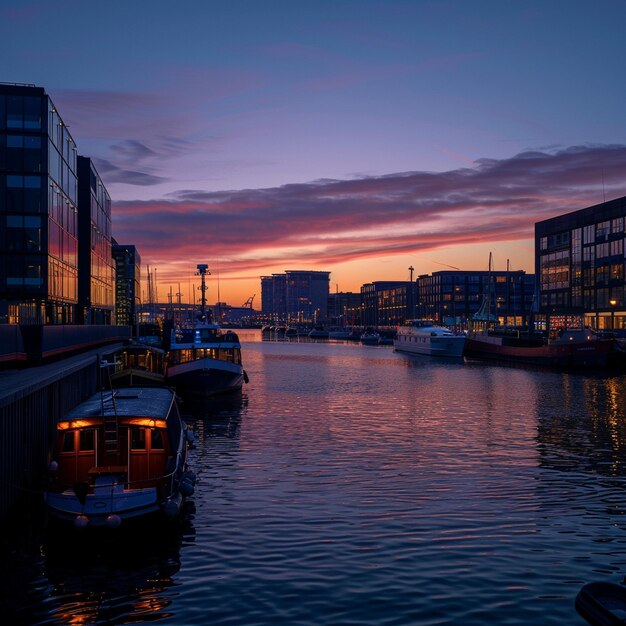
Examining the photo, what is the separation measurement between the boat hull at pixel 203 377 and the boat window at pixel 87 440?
36424 millimetres

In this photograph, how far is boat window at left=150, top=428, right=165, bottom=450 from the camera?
2391 cm

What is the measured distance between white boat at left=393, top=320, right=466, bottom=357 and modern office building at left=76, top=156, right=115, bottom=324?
5785cm

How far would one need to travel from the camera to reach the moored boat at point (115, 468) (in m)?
21.0

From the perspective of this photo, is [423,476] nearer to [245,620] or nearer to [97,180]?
[245,620]

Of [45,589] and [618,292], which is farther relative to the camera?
[618,292]

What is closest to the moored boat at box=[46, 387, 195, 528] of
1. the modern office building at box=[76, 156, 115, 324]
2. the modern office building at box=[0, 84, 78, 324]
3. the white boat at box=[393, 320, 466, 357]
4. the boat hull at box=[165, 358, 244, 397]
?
the boat hull at box=[165, 358, 244, 397]

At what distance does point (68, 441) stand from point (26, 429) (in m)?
2.44

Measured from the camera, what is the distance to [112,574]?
1908 cm

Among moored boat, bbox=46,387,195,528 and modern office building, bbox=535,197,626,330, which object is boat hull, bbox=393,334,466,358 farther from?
moored boat, bbox=46,387,195,528

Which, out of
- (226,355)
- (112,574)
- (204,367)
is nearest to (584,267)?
(226,355)

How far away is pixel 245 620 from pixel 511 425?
3164 centimetres

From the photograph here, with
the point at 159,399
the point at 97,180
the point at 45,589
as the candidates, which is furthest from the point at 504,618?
the point at 97,180

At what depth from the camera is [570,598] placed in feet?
56.0

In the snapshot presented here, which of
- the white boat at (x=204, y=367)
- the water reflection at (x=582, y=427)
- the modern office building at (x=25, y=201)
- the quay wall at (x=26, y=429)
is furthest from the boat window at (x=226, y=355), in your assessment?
the quay wall at (x=26, y=429)
